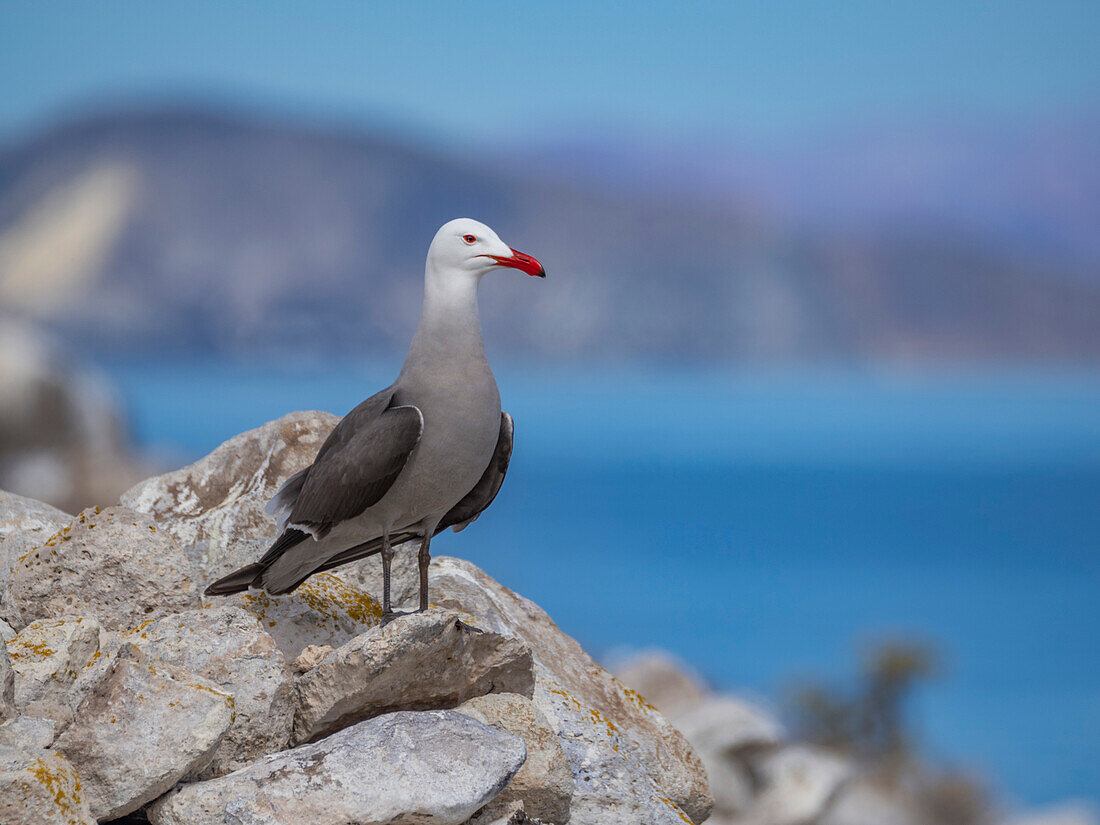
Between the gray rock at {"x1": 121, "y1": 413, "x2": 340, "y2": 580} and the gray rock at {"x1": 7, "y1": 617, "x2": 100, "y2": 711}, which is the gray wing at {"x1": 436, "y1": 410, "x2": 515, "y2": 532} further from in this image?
the gray rock at {"x1": 7, "y1": 617, "x2": 100, "y2": 711}

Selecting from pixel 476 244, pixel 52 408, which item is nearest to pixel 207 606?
pixel 476 244

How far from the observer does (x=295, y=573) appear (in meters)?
6.50

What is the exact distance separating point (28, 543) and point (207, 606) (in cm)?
180

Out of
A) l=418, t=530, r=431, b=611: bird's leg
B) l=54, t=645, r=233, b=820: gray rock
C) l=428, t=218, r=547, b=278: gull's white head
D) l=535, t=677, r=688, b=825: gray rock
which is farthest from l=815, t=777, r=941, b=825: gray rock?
l=54, t=645, r=233, b=820: gray rock

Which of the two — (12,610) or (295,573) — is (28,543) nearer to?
(12,610)

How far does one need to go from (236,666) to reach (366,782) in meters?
1.00

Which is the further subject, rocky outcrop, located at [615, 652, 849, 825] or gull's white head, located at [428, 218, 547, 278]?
rocky outcrop, located at [615, 652, 849, 825]

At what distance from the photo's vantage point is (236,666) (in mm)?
5770

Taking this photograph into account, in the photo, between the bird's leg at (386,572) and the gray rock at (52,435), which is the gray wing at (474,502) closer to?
the bird's leg at (386,572)

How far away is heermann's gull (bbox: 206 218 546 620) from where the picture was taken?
5.97 meters

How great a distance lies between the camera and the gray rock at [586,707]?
6848 millimetres

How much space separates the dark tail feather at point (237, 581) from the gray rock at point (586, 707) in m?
1.38

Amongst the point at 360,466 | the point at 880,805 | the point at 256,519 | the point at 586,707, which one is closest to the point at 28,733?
the point at 360,466

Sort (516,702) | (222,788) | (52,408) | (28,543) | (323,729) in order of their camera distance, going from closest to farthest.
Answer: (222,788), (323,729), (516,702), (28,543), (52,408)
